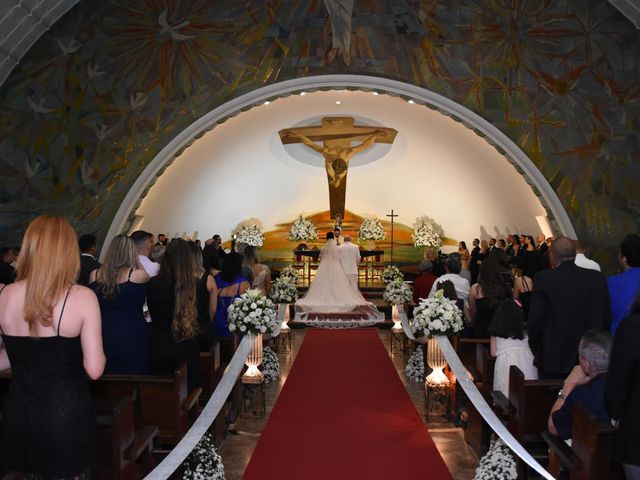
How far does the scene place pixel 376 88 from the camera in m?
14.1

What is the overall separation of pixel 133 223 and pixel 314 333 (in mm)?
5630

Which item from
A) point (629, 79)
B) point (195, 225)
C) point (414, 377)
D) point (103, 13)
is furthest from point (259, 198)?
point (414, 377)

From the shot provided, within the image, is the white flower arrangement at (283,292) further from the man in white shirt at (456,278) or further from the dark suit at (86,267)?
the dark suit at (86,267)

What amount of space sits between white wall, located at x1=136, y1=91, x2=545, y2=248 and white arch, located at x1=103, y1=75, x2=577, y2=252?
7.52ft

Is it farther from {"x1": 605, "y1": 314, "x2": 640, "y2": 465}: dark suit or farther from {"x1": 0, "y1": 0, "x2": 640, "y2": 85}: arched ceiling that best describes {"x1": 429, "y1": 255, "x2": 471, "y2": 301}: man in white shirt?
{"x1": 0, "y1": 0, "x2": 640, "y2": 85}: arched ceiling

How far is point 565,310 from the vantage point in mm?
5055

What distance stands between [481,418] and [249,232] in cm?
1421

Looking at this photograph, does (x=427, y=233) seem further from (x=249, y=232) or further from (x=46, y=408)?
(x=46, y=408)

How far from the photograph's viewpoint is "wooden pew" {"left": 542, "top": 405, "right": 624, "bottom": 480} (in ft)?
11.5

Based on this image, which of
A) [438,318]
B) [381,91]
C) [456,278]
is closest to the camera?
[438,318]

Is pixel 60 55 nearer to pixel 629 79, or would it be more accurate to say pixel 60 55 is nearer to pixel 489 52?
pixel 489 52

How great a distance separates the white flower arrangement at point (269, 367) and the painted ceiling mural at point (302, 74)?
6.47 meters

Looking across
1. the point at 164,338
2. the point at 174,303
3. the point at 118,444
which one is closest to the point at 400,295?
the point at 164,338

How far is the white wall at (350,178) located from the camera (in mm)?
17250
